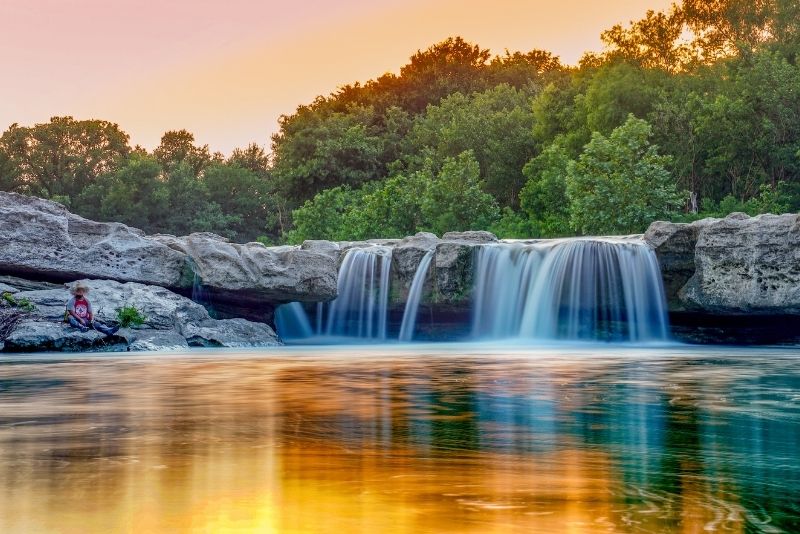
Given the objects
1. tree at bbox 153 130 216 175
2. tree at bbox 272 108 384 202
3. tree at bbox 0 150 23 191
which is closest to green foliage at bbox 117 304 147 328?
tree at bbox 272 108 384 202

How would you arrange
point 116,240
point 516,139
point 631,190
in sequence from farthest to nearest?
point 516,139 < point 631,190 < point 116,240

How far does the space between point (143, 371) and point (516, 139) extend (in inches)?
1339

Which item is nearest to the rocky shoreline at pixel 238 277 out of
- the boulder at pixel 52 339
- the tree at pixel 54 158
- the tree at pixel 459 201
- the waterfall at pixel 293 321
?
the boulder at pixel 52 339

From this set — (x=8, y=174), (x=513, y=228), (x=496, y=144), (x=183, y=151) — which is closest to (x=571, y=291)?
(x=513, y=228)

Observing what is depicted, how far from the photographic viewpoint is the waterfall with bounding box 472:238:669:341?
68.2 ft

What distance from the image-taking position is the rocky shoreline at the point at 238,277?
61.5ft

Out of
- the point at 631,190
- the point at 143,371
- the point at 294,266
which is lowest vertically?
the point at 143,371

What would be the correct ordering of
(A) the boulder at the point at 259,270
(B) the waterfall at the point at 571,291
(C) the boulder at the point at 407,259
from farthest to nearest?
(C) the boulder at the point at 407,259 < (A) the boulder at the point at 259,270 < (B) the waterfall at the point at 571,291

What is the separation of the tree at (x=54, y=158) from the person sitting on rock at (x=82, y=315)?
44.6m

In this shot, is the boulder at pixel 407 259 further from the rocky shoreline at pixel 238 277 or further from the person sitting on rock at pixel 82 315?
the person sitting on rock at pixel 82 315

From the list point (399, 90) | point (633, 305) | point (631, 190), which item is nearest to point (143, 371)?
point (633, 305)

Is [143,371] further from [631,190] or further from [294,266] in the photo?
[631,190]

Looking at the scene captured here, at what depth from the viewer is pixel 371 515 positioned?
2.78 meters

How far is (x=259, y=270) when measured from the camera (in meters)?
21.2
